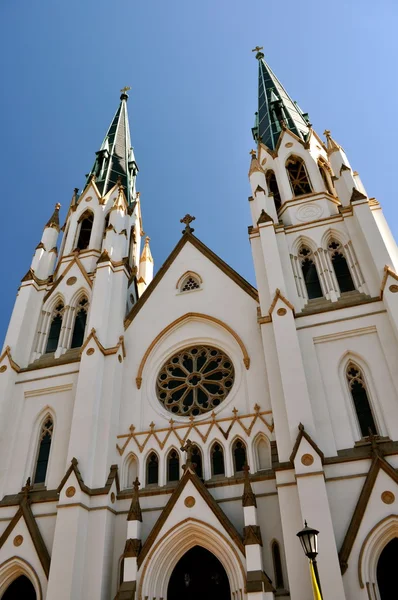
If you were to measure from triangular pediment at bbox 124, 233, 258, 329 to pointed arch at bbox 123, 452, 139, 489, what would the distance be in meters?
5.06

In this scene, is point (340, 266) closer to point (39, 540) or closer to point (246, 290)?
point (246, 290)

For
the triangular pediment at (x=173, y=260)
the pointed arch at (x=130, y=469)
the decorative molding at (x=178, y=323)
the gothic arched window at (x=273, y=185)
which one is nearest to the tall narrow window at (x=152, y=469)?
the pointed arch at (x=130, y=469)

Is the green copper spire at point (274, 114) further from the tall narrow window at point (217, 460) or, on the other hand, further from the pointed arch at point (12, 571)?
the pointed arch at point (12, 571)

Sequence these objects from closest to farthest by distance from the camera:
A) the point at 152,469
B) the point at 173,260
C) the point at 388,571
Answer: the point at 388,571 < the point at 152,469 < the point at 173,260

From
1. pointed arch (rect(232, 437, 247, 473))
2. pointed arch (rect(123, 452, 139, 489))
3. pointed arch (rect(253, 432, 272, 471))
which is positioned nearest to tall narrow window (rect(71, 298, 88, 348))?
pointed arch (rect(123, 452, 139, 489))

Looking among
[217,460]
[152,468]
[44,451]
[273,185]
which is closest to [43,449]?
[44,451]

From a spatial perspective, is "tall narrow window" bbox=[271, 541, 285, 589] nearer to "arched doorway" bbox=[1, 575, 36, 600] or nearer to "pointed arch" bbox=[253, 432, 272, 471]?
"pointed arch" bbox=[253, 432, 272, 471]

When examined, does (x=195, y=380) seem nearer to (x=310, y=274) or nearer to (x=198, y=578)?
(x=310, y=274)

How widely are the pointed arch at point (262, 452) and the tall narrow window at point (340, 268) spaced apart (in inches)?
219

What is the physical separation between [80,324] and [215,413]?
23.3 ft

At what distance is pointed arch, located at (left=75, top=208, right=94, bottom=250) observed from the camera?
2250 cm

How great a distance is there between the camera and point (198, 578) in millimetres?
12352

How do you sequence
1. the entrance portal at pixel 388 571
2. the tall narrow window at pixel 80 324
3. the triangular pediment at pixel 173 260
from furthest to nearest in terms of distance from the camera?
1. the tall narrow window at pixel 80 324
2. the triangular pediment at pixel 173 260
3. the entrance portal at pixel 388 571

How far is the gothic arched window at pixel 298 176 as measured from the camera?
20297mm
